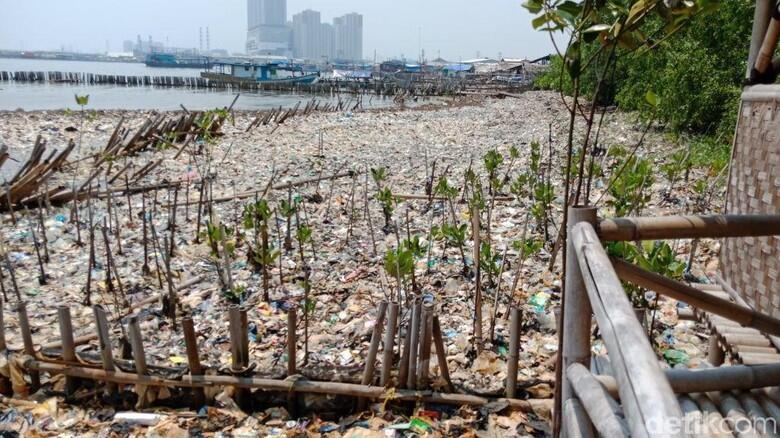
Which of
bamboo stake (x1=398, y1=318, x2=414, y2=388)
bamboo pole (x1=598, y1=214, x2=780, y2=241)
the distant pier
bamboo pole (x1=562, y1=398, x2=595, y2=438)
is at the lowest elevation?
bamboo stake (x1=398, y1=318, x2=414, y2=388)

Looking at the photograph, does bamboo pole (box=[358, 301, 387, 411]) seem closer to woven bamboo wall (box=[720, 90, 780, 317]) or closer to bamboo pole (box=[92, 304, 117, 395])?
bamboo pole (box=[92, 304, 117, 395])

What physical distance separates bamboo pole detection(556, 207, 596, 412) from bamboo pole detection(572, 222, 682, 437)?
0.12m

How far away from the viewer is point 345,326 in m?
4.01

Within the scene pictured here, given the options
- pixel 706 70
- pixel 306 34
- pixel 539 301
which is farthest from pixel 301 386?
pixel 306 34

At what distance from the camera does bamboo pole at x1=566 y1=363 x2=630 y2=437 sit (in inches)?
49.0

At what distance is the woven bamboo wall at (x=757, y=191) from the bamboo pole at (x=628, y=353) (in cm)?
112

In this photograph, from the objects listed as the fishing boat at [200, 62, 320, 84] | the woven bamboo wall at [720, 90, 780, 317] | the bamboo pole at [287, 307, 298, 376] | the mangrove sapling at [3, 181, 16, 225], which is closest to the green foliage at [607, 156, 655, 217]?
the woven bamboo wall at [720, 90, 780, 317]

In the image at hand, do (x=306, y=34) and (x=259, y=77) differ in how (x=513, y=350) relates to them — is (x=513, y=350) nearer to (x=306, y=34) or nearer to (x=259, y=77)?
(x=259, y=77)

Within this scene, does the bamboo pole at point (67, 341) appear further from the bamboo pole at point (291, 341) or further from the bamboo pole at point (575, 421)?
the bamboo pole at point (575, 421)

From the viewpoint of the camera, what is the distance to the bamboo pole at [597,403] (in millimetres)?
1245

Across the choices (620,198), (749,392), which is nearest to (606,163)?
(620,198)

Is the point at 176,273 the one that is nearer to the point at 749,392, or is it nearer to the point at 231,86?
the point at 749,392

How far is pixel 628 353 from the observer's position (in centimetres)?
102

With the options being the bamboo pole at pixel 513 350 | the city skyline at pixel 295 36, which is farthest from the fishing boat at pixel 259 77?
the city skyline at pixel 295 36
